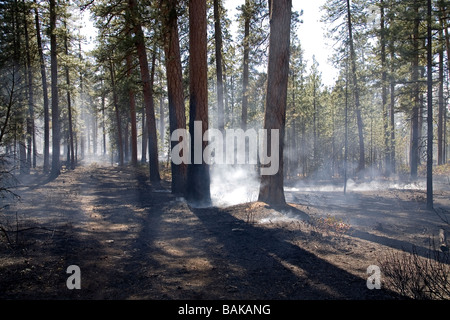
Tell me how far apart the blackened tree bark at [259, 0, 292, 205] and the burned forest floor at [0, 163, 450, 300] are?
2.32 feet

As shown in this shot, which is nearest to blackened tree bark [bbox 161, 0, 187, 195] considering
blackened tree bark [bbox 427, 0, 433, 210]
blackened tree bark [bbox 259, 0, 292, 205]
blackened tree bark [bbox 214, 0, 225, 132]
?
blackened tree bark [bbox 259, 0, 292, 205]

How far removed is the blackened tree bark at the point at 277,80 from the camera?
980 cm

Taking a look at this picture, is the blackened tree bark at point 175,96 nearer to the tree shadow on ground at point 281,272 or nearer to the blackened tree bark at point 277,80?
the blackened tree bark at point 277,80

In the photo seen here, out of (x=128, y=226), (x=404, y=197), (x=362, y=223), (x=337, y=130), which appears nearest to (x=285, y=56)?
(x=362, y=223)

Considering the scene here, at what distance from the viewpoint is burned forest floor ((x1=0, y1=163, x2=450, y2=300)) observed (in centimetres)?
431

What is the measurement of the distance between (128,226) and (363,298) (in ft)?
20.7

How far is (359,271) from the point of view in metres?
5.13

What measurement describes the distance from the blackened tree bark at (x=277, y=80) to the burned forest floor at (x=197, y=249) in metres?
0.71

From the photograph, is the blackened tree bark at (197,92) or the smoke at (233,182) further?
the smoke at (233,182)

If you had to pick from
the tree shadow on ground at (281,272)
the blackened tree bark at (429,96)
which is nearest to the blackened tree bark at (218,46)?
the blackened tree bark at (429,96)

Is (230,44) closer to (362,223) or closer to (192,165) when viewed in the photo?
(192,165)

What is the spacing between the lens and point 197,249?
6.35 metres

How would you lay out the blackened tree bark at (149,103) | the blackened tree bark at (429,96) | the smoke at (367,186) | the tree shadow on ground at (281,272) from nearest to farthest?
the tree shadow on ground at (281,272)
the blackened tree bark at (429,96)
the blackened tree bark at (149,103)
the smoke at (367,186)

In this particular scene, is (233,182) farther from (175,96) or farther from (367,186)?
(367,186)
